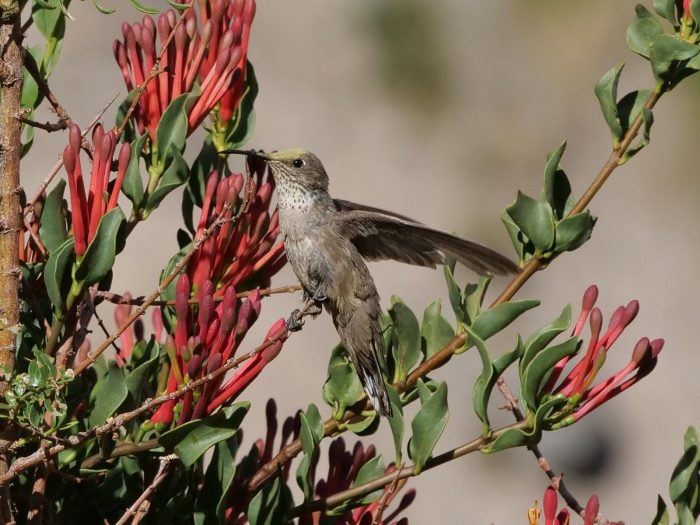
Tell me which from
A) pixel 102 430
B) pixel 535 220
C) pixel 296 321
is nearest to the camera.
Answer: pixel 102 430

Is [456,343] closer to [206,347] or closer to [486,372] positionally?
[486,372]

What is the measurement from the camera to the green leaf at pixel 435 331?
2072 millimetres

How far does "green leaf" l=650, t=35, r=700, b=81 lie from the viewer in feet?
6.10

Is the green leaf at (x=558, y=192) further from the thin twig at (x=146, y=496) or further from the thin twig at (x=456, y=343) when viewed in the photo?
the thin twig at (x=146, y=496)

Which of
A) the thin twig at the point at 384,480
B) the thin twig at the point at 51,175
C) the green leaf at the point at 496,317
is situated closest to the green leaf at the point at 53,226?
the thin twig at the point at 51,175

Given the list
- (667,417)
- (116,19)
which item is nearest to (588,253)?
(667,417)

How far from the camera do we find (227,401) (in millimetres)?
1767

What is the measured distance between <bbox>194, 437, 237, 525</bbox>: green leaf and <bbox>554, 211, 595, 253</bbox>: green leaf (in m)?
0.69

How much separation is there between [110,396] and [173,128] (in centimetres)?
47

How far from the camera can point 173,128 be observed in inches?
72.7

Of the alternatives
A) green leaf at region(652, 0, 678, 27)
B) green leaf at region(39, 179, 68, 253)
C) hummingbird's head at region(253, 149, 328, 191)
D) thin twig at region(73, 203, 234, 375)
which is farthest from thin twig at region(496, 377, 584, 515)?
hummingbird's head at region(253, 149, 328, 191)

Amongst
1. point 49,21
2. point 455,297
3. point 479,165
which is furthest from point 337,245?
point 479,165

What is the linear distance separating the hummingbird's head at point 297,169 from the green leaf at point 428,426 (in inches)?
43.3

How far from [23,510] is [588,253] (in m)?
7.73
